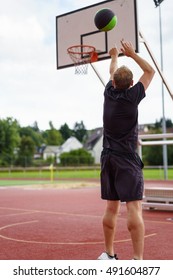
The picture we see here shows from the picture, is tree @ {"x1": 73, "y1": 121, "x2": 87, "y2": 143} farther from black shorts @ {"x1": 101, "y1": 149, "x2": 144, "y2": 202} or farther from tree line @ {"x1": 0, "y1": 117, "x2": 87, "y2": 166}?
black shorts @ {"x1": 101, "y1": 149, "x2": 144, "y2": 202}

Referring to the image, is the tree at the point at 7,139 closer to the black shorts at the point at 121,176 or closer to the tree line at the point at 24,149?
the tree line at the point at 24,149

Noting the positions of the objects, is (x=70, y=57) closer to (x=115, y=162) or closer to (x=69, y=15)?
(x=69, y=15)

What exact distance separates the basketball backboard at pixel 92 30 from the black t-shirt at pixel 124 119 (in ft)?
12.5

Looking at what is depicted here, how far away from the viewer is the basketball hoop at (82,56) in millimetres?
8906

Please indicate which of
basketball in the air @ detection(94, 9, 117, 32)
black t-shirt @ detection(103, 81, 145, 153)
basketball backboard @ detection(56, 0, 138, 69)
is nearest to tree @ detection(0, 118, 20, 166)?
basketball backboard @ detection(56, 0, 138, 69)

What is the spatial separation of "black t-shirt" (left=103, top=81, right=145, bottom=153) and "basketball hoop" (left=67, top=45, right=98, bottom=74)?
4407mm

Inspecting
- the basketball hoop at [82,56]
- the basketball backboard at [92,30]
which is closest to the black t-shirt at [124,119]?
the basketball backboard at [92,30]

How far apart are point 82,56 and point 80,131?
125 m

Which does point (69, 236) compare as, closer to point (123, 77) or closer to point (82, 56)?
point (123, 77)

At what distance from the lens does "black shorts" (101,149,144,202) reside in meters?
4.35

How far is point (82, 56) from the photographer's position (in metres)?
9.08

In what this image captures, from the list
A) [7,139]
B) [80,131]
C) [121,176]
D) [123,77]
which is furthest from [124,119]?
[80,131]

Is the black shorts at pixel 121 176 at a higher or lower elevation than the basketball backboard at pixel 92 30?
lower
